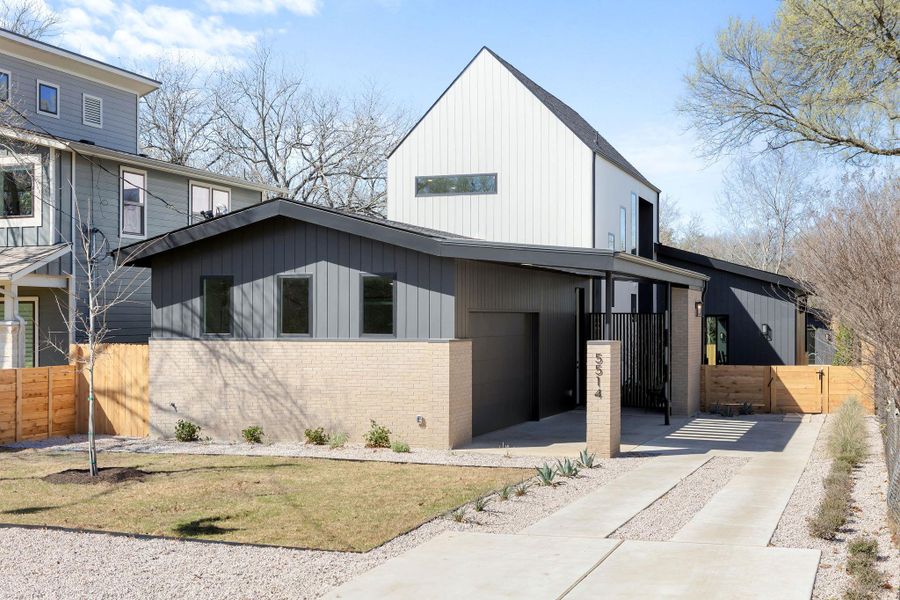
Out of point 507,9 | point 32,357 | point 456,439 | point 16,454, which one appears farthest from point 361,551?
point 32,357

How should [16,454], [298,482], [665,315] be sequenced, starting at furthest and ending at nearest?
[665,315], [16,454], [298,482]

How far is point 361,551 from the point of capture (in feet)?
28.2

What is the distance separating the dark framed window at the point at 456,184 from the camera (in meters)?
24.0

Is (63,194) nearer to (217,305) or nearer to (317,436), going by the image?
(217,305)

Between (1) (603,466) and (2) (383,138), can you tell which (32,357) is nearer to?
(1) (603,466)

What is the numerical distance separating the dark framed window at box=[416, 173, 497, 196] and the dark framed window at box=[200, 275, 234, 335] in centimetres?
880

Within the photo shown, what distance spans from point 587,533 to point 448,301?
6.76 m

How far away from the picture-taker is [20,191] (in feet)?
70.6

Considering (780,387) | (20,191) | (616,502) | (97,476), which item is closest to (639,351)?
(780,387)

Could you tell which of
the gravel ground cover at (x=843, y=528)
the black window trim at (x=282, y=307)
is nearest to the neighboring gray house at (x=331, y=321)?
the black window trim at (x=282, y=307)

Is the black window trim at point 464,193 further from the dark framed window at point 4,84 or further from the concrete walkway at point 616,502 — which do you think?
the concrete walkway at point 616,502

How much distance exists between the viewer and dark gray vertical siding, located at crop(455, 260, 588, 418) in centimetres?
1620

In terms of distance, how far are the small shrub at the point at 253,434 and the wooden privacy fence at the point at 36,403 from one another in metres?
3.96

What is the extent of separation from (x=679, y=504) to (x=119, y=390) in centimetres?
1164
